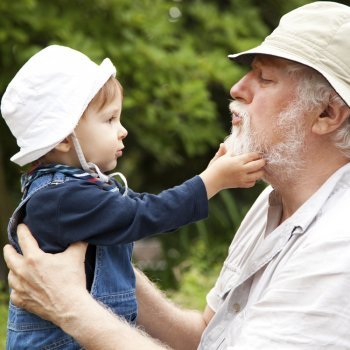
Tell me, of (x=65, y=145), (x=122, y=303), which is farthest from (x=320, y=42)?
(x=122, y=303)

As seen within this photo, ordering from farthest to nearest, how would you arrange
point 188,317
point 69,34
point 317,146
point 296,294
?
point 69,34 → point 188,317 → point 317,146 → point 296,294

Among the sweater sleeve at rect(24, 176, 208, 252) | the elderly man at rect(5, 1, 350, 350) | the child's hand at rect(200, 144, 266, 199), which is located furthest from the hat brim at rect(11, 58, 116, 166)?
the child's hand at rect(200, 144, 266, 199)

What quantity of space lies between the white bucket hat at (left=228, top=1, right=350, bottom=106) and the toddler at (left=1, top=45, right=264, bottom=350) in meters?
0.36

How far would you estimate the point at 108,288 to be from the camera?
2.88 m

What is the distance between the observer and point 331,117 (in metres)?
2.95

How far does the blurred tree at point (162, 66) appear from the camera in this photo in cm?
555

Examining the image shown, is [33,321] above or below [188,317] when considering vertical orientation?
above

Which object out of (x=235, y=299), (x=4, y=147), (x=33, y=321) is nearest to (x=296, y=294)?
(x=235, y=299)

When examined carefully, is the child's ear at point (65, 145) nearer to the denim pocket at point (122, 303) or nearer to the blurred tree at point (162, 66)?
the denim pocket at point (122, 303)

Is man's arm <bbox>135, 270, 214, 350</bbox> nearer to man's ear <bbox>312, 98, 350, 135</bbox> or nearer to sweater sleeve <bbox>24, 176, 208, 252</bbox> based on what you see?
sweater sleeve <bbox>24, 176, 208, 252</bbox>

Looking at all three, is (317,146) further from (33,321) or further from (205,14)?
(205,14)

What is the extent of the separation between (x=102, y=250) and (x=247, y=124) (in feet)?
2.15

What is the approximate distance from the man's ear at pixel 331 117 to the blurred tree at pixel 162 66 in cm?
259

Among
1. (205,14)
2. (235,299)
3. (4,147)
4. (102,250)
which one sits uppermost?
(102,250)
